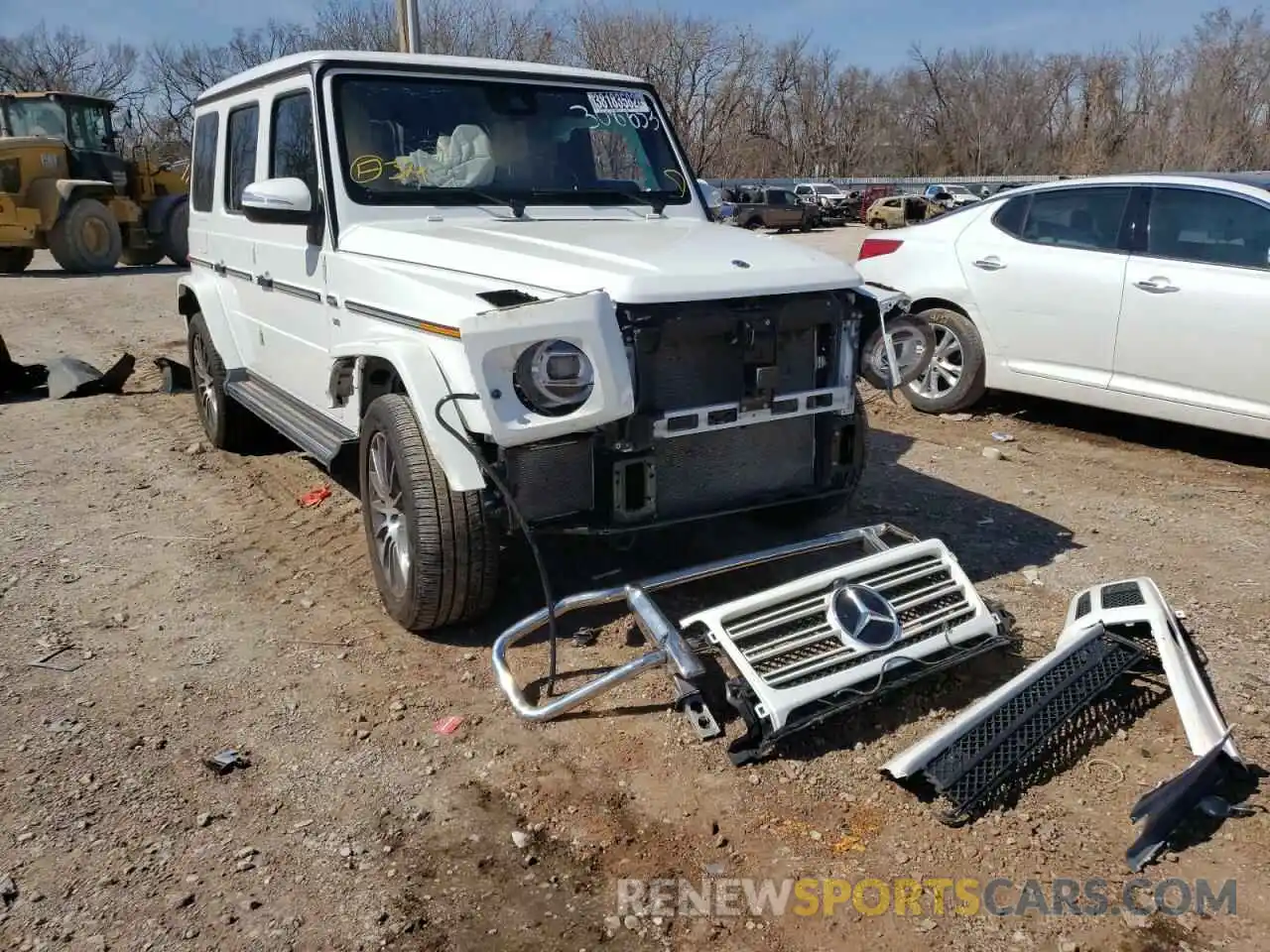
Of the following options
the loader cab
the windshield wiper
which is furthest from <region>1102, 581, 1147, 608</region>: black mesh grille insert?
the loader cab

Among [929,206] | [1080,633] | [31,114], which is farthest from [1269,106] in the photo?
[1080,633]

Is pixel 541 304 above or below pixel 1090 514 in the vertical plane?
above

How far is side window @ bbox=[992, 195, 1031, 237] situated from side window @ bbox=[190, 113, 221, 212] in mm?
4852

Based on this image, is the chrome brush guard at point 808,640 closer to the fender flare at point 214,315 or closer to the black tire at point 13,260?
the fender flare at point 214,315

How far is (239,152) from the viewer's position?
543 centimetres

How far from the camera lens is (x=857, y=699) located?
3133 mm

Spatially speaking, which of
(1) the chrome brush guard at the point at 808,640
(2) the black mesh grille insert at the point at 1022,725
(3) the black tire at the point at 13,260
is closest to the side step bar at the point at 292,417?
(1) the chrome brush guard at the point at 808,640

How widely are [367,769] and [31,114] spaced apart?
19537 millimetres

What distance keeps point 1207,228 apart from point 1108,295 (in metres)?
0.61

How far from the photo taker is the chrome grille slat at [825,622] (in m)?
3.16

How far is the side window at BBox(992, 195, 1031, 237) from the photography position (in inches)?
269

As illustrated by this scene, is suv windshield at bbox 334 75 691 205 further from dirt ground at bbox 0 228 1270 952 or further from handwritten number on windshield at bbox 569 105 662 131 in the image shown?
dirt ground at bbox 0 228 1270 952

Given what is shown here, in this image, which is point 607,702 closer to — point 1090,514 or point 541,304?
point 541,304

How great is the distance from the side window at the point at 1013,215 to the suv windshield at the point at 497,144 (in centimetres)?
289
